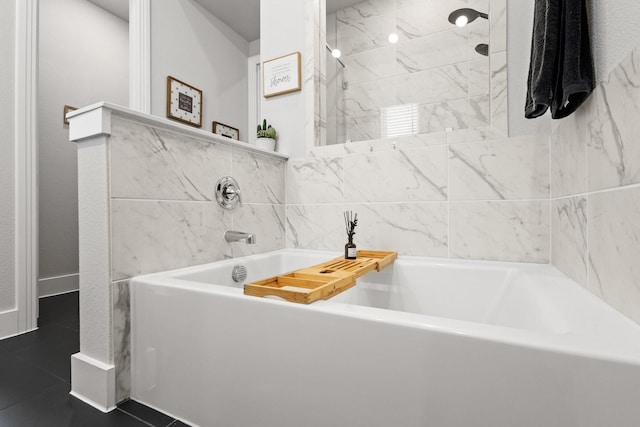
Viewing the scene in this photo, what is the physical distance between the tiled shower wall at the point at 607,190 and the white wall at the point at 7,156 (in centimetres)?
244

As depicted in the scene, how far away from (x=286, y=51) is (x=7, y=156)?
164 cm

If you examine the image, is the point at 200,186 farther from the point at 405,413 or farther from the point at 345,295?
the point at 405,413

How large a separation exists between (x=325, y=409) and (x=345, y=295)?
2.57 feet

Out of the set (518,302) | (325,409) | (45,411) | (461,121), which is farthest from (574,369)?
(461,121)

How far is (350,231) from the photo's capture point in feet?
4.65

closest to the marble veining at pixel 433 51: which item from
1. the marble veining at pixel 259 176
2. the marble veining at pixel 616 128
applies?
the marble veining at pixel 259 176

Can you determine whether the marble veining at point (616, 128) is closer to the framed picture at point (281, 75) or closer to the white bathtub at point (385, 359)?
the white bathtub at point (385, 359)

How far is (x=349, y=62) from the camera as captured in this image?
2.37 metres

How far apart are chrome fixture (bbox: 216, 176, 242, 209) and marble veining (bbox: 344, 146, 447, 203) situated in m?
0.58

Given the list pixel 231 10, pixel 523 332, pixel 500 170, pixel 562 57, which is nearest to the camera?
pixel 523 332

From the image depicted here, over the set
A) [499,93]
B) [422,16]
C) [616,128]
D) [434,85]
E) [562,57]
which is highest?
[422,16]

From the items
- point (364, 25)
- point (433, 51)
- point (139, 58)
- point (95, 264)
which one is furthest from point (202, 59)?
point (95, 264)

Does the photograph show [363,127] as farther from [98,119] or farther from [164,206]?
[98,119]

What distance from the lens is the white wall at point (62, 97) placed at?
7.59 ft
